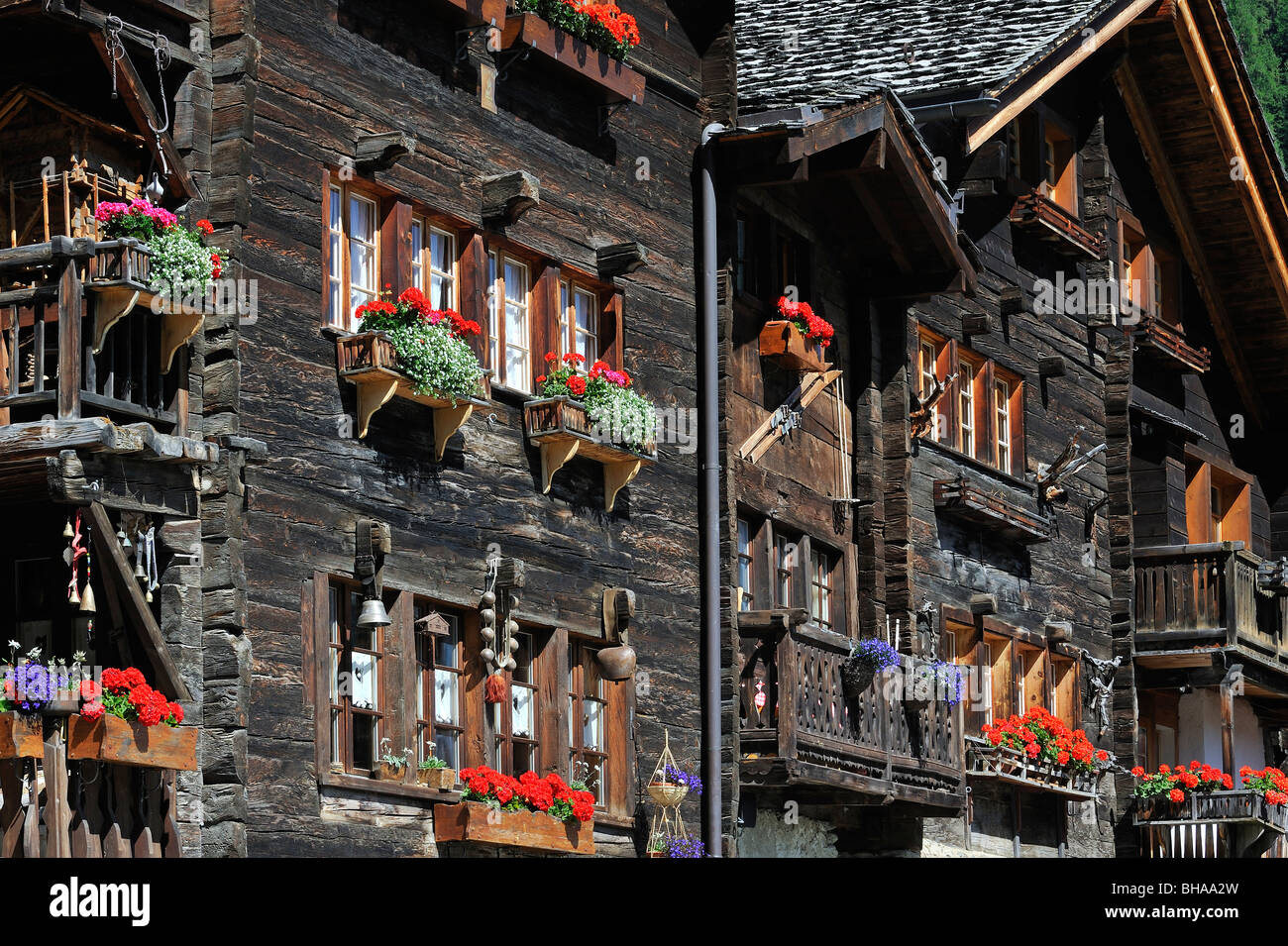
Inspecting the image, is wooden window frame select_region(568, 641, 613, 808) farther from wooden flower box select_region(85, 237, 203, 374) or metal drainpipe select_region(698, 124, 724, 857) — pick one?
wooden flower box select_region(85, 237, 203, 374)

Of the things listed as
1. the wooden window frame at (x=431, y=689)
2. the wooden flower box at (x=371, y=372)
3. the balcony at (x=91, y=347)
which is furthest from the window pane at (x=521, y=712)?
the balcony at (x=91, y=347)

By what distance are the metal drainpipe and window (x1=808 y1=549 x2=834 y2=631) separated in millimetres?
2454

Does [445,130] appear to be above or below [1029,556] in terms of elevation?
above

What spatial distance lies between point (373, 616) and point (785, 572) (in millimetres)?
6541

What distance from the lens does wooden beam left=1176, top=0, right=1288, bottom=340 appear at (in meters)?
28.3

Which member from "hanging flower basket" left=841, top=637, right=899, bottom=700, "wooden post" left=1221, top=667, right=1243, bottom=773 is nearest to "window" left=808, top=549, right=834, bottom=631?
"hanging flower basket" left=841, top=637, right=899, bottom=700

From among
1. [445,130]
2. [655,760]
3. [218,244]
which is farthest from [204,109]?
[655,760]

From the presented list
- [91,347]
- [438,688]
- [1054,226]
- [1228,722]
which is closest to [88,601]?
[91,347]

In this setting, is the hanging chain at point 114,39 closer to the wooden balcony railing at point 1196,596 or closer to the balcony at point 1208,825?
the balcony at point 1208,825

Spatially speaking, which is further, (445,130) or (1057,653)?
(1057,653)

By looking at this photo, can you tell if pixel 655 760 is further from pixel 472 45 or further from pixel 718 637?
pixel 472 45

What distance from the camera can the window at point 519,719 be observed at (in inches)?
662

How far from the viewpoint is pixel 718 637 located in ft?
62.4
